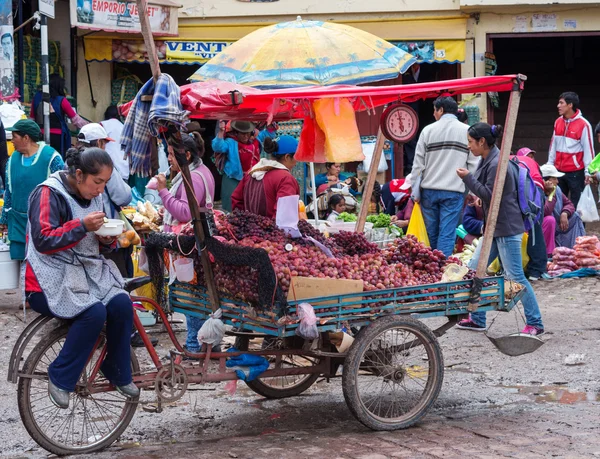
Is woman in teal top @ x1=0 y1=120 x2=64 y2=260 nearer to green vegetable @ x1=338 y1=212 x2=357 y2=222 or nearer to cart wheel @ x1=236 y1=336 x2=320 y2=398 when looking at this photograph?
cart wheel @ x1=236 y1=336 x2=320 y2=398

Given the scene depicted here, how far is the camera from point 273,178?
21.0ft

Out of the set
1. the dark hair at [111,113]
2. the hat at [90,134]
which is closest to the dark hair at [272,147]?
the hat at [90,134]

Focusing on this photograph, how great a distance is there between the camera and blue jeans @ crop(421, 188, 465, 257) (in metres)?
9.49

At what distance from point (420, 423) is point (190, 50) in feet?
35.0

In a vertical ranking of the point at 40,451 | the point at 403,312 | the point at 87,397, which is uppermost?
the point at 403,312

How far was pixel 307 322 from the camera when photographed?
5.17 m

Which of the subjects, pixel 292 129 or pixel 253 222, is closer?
pixel 253 222

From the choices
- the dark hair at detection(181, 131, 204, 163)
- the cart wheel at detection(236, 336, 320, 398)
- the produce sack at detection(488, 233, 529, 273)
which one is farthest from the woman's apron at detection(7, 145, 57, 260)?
the produce sack at detection(488, 233, 529, 273)

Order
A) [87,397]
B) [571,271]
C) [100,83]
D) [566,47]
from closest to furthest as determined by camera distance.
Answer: [87,397]
[571,271]
[100,83]
[566,47]

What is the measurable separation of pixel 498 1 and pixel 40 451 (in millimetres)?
11731

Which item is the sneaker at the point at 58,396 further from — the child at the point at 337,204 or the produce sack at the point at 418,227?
the child at the point at 337,204

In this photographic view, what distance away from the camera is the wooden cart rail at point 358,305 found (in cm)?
535

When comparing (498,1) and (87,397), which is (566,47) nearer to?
(498,1)

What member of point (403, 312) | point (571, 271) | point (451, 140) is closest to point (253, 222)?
point (403, 312)
